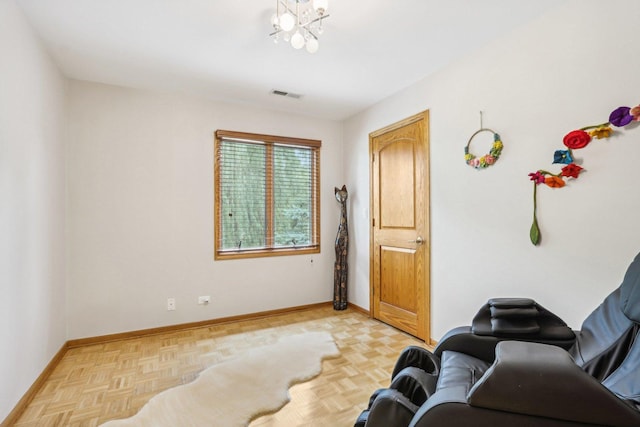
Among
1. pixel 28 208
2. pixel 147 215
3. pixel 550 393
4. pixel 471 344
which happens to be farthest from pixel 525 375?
pixel 147 215

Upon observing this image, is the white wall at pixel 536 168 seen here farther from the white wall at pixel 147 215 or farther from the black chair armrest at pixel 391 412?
the white wall at pixel 147 215

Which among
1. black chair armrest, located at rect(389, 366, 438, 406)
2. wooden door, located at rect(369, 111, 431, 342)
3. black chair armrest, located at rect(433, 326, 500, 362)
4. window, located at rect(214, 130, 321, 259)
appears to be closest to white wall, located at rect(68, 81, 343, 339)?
window, located at rect(214, 130, 321, 259)

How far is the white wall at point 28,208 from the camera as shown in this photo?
73.0 inches

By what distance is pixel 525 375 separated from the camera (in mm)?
915

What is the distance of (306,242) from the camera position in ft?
13.9

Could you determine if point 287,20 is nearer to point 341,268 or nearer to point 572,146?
point 572,146

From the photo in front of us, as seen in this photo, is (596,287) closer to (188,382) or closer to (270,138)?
(188,382)

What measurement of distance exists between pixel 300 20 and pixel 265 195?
2138 mm

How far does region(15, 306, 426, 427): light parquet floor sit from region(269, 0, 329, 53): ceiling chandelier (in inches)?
87.7

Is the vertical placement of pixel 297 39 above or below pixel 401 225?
above

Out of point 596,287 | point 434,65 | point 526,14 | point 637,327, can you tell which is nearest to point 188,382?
point 637,327

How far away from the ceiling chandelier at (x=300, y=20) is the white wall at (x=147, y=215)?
170 centimetres

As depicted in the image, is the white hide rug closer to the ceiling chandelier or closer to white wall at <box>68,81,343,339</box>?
white wall at <box>68,81,343,339</box>

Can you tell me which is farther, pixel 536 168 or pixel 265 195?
pixel 265 195
